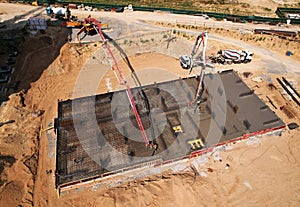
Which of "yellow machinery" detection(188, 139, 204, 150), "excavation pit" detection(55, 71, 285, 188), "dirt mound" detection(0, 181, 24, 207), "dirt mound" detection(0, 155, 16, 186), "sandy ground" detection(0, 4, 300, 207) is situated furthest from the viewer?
"yellow machinery" detection(188, 139, 204, 150)

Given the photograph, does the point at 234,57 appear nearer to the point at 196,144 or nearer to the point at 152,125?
the point at 196,144

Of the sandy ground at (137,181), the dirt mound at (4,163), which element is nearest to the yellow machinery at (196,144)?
the sandy ground at (137,181)

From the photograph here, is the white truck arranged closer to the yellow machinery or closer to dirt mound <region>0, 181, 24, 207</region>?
the yellow machinery

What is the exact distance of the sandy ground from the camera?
2466 centimetres

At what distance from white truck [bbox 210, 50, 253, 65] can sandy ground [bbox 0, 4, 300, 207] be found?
3860mm

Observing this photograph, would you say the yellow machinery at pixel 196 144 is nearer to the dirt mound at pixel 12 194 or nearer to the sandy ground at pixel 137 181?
the sandy ground at pixel 137 181

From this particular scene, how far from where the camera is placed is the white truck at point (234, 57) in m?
41.4

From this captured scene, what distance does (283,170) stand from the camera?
27.3 metres

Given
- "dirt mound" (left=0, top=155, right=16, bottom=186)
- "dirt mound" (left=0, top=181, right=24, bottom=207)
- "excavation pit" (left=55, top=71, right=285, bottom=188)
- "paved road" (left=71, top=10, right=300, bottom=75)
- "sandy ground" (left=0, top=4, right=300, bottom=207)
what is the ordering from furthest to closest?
"paved road" (left=71, top=10, right=300, bottom=75)
"excavation pit" (left=55, top=71, right=285, bottom=188)
"dirt mound" (left=0, top=155, right=16, bottom=186)
"sandy ground" (left=0, top=4, right=300, bottom=207)
"dirt mound" (left=0, top=181, right=24, bottom=207)

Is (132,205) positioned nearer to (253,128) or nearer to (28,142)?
(28,142)

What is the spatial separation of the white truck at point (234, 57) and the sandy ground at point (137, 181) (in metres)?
3.86

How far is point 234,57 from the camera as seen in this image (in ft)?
136

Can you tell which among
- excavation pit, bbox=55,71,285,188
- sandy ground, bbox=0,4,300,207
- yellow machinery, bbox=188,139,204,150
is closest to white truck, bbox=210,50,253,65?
sandy ground, bbox=0,4,300,207

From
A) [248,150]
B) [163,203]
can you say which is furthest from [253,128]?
[163,203]
